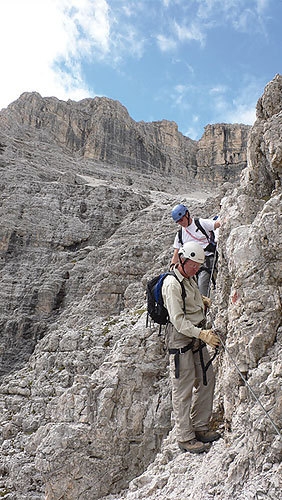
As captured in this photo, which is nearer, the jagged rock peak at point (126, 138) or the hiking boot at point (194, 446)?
the hiking boot at point (194, 446)

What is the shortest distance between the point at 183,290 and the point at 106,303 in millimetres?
14451

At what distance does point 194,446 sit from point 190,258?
10.1 feet

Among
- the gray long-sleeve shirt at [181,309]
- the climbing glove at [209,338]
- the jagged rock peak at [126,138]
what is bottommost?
the climbing glove at [209,338]

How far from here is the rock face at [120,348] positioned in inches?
213

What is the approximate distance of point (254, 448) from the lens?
467 cm

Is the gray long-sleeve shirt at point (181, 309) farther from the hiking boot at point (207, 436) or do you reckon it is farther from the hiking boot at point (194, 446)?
the hiking boot at point (194, 446)

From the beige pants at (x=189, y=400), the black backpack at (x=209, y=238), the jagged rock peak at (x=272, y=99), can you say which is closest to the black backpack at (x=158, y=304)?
the beige pants at (x=189, y=400)

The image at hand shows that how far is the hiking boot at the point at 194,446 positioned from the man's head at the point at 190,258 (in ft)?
8.96

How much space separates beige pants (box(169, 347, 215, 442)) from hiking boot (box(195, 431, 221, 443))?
0.09 meters

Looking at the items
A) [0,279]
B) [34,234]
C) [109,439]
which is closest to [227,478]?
[109,439]

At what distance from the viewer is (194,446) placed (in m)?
6.12

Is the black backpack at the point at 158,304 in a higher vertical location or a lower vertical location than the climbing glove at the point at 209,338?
higher

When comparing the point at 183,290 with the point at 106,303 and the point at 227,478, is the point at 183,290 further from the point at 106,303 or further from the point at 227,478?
the point at 106,303

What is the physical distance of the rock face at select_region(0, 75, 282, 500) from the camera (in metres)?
5.40
